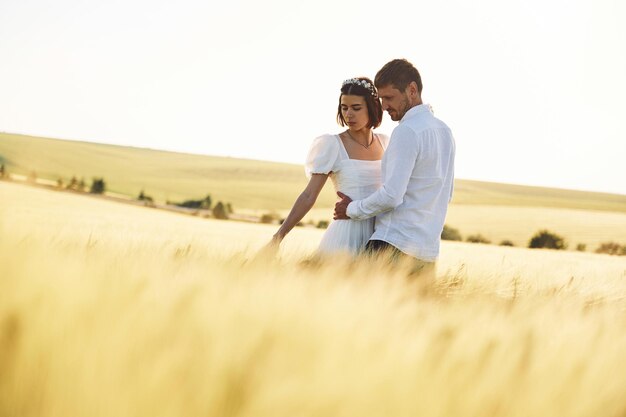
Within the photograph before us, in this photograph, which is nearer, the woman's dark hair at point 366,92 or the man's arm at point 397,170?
the man's arm at point 397,170

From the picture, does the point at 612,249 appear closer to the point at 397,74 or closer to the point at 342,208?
the point at 342,208

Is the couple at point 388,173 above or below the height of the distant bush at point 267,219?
above

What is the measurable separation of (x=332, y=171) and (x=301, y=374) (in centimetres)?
276

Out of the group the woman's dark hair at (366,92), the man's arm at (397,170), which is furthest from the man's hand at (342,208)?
the woman's dark hair at (366,92)

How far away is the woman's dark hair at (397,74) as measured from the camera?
343cm

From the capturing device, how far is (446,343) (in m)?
1.41

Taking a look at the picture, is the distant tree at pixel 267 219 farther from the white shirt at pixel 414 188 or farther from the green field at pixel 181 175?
the white shirt at pixel 414 188

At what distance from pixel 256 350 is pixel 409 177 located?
232 centimetres

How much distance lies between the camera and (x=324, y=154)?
12.4 feet

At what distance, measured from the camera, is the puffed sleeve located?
3775 millimetres

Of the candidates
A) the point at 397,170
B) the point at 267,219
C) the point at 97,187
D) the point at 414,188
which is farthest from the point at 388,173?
the point at 97,187

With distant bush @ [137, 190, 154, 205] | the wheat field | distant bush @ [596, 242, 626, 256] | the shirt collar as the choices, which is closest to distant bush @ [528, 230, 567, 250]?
distant bush @ [596, 242, 626, 256]

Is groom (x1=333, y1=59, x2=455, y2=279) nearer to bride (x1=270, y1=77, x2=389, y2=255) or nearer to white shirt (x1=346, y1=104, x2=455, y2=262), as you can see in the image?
white shirt (x1=346, y1=104, x2=455, y2=262)

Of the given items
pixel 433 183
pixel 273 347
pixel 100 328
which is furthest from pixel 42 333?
pixel 433 183
